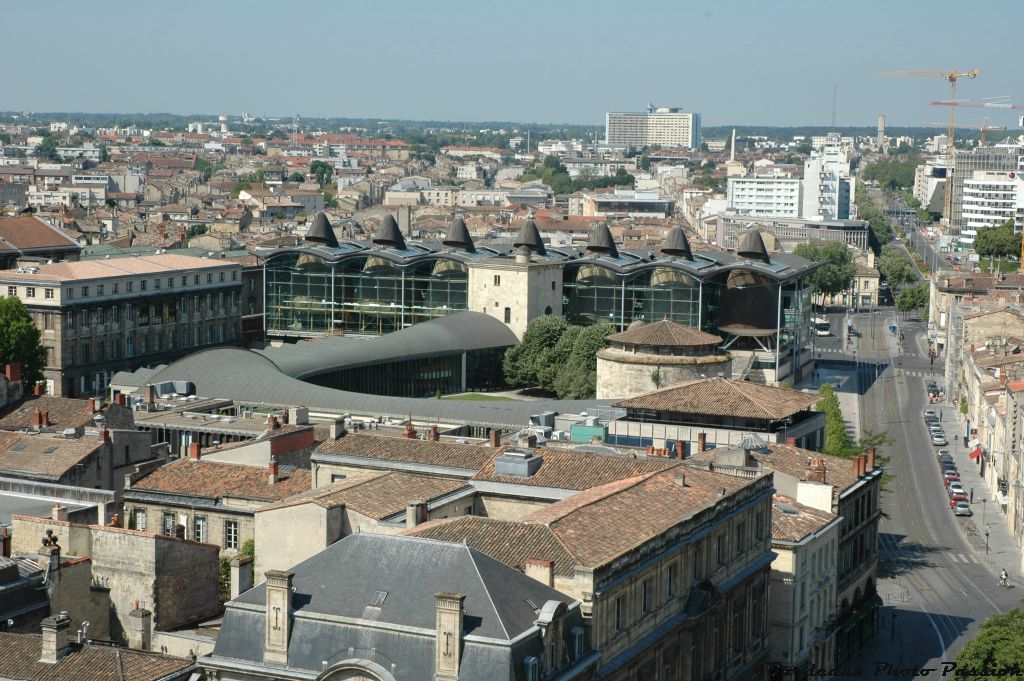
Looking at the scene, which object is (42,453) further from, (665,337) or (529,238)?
(529,238)

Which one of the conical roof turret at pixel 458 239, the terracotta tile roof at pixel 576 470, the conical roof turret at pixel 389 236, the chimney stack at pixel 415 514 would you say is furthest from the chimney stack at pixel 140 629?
the conical roof turret at pixel 389 236

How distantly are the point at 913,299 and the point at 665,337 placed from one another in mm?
92831

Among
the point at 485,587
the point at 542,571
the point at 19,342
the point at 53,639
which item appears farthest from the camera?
the point at 19,342

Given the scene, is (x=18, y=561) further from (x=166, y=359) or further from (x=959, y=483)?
(x=166, y=359)

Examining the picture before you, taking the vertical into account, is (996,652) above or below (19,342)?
below

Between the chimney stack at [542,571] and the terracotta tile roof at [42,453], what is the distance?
866 inches

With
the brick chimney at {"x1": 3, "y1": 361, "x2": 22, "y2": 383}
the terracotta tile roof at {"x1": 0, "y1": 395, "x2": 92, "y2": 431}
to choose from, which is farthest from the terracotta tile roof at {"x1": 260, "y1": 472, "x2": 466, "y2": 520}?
the brick chimney at {"x1": 3, "y1": 361, "x2": 22, "y2": 383}

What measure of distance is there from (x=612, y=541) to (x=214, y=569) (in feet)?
34.5

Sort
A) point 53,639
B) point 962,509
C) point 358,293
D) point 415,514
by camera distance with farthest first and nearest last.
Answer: point 358,293
point 962,509
point 415,514
point 53,639

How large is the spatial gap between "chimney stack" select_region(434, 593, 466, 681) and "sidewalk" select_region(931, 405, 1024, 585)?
148 feet

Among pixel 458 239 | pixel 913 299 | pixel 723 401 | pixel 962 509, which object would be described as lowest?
pixel 962 509

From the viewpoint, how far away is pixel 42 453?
2253 inches

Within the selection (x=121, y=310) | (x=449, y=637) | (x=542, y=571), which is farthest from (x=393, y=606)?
(x=121, y=310)

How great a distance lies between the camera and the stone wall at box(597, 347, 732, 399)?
9331cm
